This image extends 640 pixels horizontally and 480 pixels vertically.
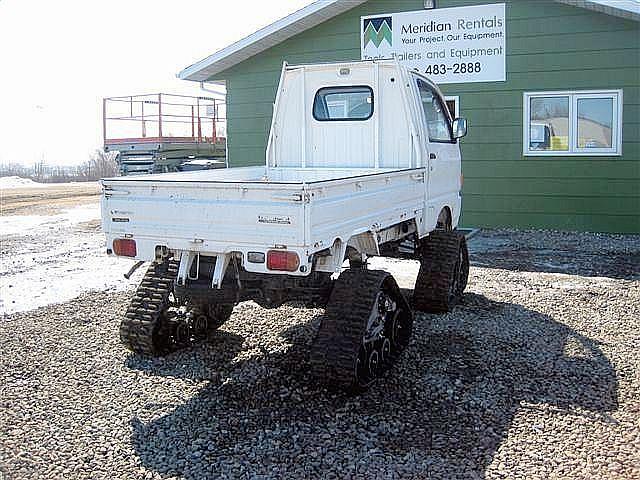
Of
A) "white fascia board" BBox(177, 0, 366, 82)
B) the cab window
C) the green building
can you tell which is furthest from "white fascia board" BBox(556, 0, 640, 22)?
the cab window

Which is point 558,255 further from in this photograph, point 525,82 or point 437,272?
point 437,272

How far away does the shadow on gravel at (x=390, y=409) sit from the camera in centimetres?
396

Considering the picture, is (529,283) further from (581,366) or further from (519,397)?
(519,397)

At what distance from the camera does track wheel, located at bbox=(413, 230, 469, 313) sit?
6863 millimetres

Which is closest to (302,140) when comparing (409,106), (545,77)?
(409,106)

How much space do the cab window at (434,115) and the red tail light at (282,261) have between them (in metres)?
2.95

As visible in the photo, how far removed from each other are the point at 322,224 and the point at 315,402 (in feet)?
3.88

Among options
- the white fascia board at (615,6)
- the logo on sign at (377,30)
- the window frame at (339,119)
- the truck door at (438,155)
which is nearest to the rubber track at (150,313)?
the window frame at (339,119)

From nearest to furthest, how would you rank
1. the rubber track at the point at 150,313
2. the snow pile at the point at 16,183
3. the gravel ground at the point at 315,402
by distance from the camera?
the gravel ground at the point at 315,402, the rubber track at the point at 150,313, the snow pile at the point at 16,183

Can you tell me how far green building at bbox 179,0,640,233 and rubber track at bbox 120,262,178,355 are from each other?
8284mm

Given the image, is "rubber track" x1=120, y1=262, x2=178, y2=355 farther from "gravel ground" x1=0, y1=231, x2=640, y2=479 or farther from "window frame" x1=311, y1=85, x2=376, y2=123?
"window frame" x1=311, y1=85, x2=376, y2=123

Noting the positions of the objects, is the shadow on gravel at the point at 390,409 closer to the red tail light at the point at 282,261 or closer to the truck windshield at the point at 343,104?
the red tail light at the point at 282,261

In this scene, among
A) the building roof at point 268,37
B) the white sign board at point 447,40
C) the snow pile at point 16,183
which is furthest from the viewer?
the snow pile at point 16,183

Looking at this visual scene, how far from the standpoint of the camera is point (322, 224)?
185 inches
